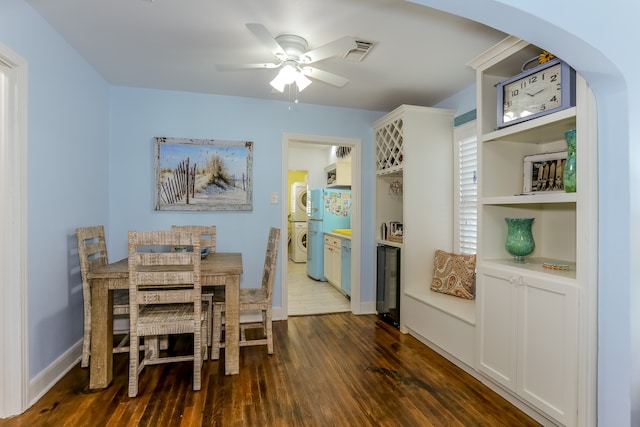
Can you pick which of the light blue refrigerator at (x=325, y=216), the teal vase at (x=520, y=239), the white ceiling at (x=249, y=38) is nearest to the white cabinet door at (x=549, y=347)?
the teal vase at (x=520, y=239)

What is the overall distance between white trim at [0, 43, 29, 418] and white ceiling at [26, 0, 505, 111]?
584mm

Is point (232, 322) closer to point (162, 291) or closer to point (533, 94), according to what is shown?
point (162, 291)

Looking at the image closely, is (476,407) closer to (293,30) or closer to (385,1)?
(385,1)

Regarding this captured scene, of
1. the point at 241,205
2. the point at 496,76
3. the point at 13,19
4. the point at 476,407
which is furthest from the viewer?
the point at 241,205

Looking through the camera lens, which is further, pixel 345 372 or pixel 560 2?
pixel 345 372

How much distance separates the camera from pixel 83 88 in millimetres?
2711

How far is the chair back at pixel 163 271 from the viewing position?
2012mm

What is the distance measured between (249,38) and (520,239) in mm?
2347

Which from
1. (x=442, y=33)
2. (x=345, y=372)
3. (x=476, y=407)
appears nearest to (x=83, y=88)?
(x=442, y=33)

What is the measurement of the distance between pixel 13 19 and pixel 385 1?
214cm

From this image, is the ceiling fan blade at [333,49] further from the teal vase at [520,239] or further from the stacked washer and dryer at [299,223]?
the stacked washer and dryer at [299,223]

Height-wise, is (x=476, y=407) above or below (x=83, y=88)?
below

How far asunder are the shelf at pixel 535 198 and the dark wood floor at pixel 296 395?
1.28m

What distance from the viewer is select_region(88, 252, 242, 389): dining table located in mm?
2154
